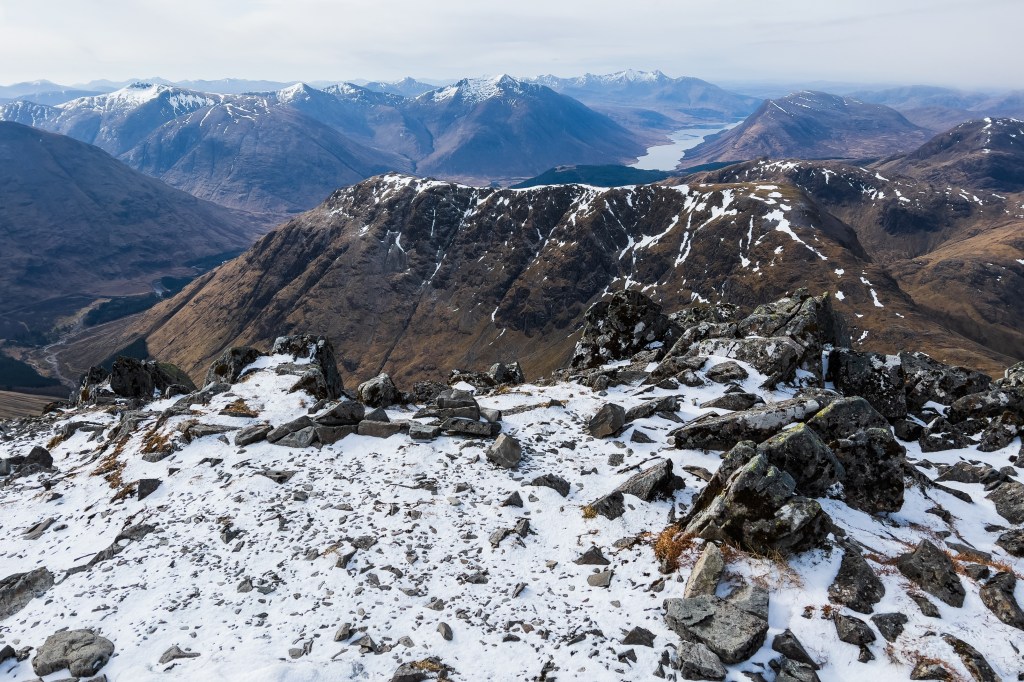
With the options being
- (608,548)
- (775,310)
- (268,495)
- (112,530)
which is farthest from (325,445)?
(775,310)

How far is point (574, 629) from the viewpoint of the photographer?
1403 centimetres

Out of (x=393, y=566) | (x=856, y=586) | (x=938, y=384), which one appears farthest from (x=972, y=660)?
(x=938, y=384)

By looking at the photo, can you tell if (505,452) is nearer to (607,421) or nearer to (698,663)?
(607,421)

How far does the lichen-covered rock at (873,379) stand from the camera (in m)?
30.8

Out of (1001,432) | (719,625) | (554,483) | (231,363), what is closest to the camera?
(719,625)

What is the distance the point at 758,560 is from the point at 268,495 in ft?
61.1

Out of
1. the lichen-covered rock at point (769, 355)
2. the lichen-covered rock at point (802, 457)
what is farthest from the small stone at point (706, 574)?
the lichen-covered rock at point (769, 355)

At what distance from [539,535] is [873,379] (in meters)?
25.8

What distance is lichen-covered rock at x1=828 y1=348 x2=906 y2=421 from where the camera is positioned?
30.8m

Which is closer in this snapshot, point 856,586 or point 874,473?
point 856,586

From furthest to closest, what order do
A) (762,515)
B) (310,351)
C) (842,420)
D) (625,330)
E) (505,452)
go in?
(625,330) < (310,351) < (505,452) < (842,420) < (762,515)

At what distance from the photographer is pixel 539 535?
18.2 m

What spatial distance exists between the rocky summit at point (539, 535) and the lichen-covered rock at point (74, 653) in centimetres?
6

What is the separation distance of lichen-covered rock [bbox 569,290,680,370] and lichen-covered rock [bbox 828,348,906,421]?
13.8 m
